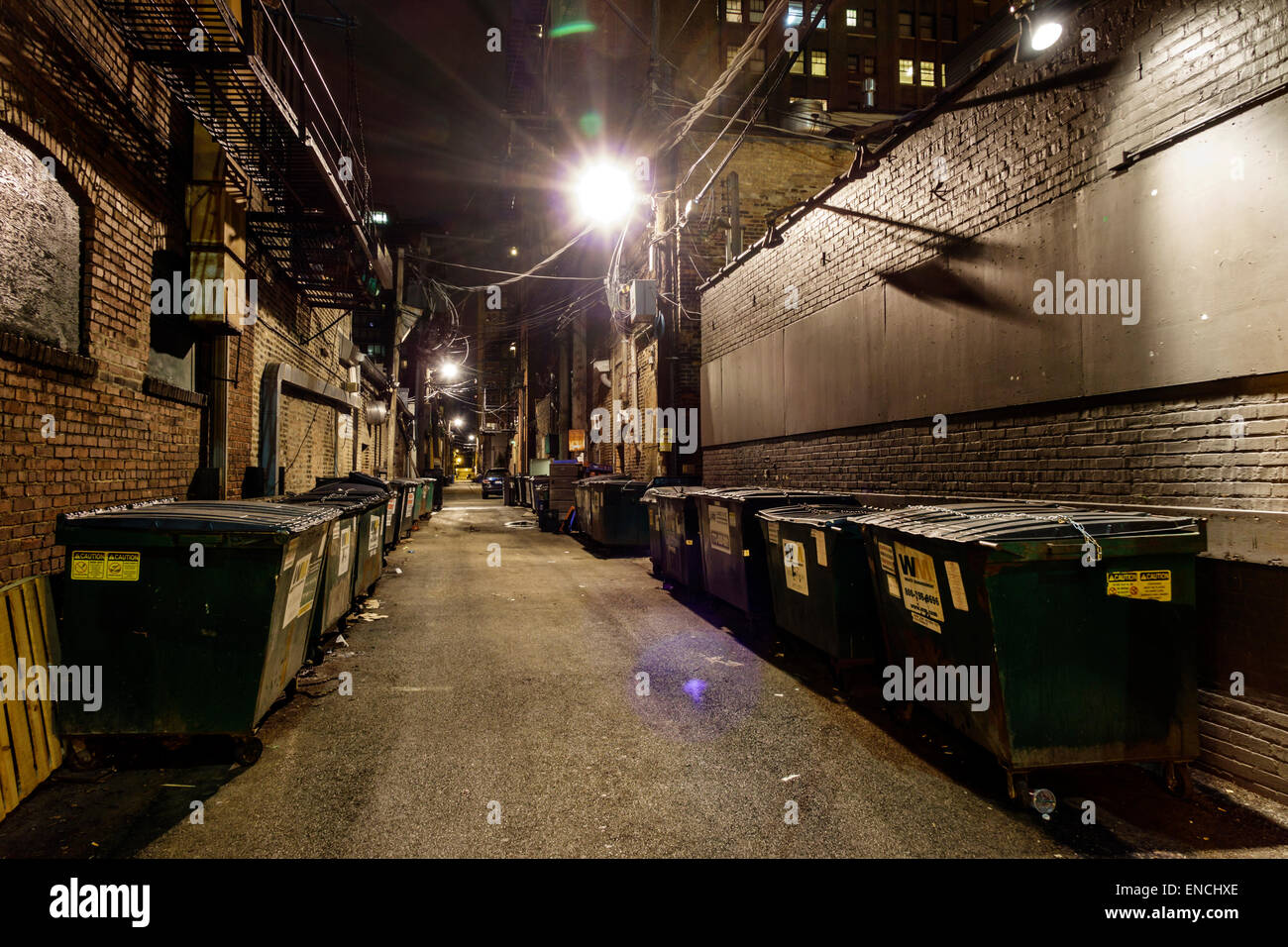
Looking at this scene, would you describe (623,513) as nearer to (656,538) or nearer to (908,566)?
(656,538)

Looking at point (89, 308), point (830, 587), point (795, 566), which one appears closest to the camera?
point (89, 308)

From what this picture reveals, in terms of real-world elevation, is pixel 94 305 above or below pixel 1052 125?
below

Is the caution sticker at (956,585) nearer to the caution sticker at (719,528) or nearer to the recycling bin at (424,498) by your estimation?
the caution sticker at (719,528)

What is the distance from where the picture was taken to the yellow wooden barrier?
2.95m

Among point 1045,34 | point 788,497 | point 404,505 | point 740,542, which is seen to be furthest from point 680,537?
point 404,505

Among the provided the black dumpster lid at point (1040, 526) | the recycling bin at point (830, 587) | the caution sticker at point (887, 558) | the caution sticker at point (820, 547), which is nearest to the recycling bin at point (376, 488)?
the recycling bin at point (830, 587)

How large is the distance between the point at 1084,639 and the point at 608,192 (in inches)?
671

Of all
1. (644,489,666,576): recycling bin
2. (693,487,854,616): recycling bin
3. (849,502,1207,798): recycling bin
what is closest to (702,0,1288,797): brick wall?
(849,502,1207,798): recycling bin

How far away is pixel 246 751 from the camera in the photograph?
3.49 metres

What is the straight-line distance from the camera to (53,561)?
13.2 ft

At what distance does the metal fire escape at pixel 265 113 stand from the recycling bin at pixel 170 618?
456 cm

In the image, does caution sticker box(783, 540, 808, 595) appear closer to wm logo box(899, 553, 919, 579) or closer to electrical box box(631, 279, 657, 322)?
wm logo box(899, 553, 919, 579)

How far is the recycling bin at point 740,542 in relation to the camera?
6.03 meters

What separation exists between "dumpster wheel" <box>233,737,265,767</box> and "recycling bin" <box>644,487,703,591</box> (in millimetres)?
5064
